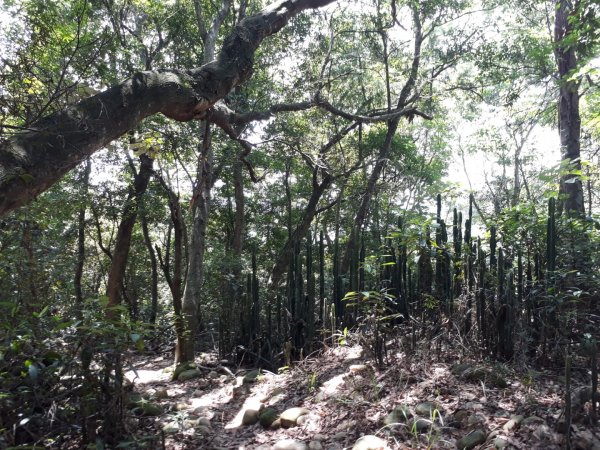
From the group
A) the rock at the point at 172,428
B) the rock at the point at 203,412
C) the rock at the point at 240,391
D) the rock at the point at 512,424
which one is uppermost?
the rock at the point at 512,424

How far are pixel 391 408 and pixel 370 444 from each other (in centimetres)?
56

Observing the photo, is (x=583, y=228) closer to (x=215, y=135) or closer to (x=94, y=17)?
Answer: (x=215, y=135)

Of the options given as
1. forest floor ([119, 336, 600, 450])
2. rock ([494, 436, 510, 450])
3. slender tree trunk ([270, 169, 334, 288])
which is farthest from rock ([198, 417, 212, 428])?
slender tree trunk ([270, 169, 334, 288])

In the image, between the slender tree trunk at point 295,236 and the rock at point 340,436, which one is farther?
the slender tree trunk at point 295,236

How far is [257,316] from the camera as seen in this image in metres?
6.38

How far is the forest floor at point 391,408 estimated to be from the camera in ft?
9.73

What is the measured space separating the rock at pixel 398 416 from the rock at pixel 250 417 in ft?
4.62

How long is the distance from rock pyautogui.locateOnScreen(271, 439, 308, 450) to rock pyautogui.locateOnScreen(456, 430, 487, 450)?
3.61 feet

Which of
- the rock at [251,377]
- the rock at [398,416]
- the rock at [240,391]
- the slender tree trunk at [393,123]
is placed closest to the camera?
the rock at [398,416]

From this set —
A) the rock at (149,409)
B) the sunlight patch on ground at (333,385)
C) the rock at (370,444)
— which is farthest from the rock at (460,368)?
the rock at (149,409)

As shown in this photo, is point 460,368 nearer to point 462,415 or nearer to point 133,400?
point 462,415

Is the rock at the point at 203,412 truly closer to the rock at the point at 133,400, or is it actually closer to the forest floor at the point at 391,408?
the forest floor at the point at 391,408

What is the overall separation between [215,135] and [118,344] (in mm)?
6838

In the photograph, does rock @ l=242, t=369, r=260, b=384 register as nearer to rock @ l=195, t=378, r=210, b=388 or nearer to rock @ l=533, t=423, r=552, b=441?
rock @ l=195, t=378, r=210, b=388
